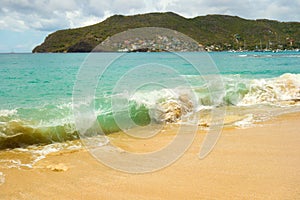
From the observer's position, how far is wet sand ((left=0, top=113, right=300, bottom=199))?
344cm

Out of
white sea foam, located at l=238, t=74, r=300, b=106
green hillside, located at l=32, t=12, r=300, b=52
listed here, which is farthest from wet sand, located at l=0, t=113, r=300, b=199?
green hillside, located at l=32, t=12, r=300, b=52

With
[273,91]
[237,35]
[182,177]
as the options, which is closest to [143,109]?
[182,177]

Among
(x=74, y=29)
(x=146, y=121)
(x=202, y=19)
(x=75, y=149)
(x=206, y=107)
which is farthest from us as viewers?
(x=74, y=29)

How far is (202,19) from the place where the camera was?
286 feet

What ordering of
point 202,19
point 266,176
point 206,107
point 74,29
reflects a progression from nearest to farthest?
point 266,176, point 206,107, point 202,19, point 74,29

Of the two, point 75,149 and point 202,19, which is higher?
point 202,19

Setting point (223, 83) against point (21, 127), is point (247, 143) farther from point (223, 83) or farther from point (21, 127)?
point (223, 83)

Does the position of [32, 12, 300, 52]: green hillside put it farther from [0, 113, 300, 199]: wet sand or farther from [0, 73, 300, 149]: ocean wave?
[0, 113, 300, 199]: wet sand

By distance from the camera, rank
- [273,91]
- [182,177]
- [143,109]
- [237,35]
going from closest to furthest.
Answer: [182,177] < [143,109] < [273,91] < [237,35]

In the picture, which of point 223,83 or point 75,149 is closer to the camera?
point 75,149

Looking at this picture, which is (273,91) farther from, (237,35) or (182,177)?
(237,35)

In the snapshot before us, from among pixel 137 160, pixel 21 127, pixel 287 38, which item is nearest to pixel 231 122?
pixel 137 160

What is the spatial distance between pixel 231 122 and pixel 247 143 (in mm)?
1839

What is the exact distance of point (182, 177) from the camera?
3.90 m
